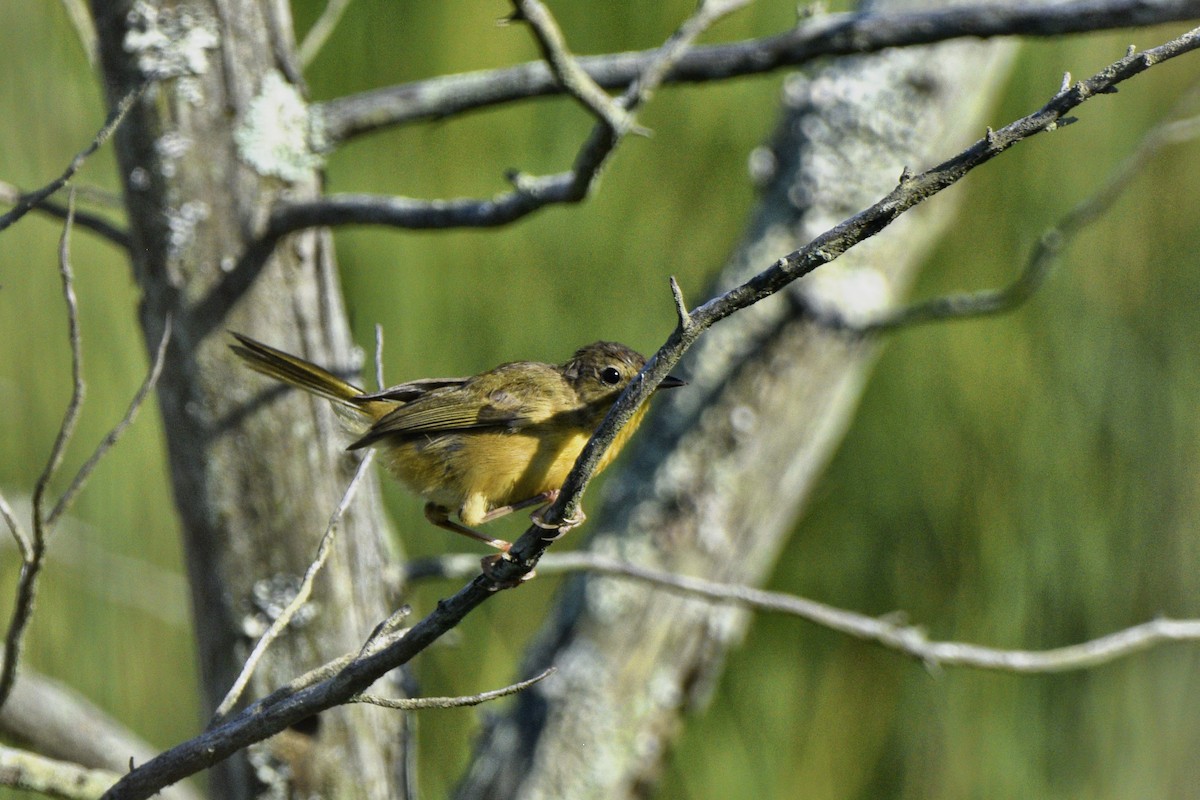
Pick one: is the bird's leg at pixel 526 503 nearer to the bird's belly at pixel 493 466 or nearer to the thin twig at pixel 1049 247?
the bird's belly at pixel 493 466

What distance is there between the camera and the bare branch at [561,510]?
1.23 m

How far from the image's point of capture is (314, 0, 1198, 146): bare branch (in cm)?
214

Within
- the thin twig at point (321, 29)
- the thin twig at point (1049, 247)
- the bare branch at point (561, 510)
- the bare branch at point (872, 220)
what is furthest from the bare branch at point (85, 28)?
the thin twig at point (1049, 247)

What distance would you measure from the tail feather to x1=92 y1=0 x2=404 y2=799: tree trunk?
0.04 meters

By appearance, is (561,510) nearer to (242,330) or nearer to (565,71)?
(565,71)

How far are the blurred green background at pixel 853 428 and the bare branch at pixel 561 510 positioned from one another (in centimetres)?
185

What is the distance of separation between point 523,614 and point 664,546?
74 centimetres

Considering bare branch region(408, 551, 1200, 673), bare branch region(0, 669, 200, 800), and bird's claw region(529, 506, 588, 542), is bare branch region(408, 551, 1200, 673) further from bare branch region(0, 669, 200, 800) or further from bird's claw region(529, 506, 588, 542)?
bare branch region(0, 669, 200, 800)

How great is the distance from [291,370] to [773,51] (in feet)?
3.94

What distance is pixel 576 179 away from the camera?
2055mm

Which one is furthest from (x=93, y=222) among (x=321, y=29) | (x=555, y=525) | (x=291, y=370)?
(x=555, y=525)

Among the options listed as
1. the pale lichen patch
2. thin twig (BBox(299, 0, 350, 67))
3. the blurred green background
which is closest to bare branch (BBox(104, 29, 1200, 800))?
the pale lichen patch

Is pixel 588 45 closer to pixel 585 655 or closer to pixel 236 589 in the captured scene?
pixel 585 655

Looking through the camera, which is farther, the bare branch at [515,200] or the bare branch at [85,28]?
the bare branch at [85,28]
